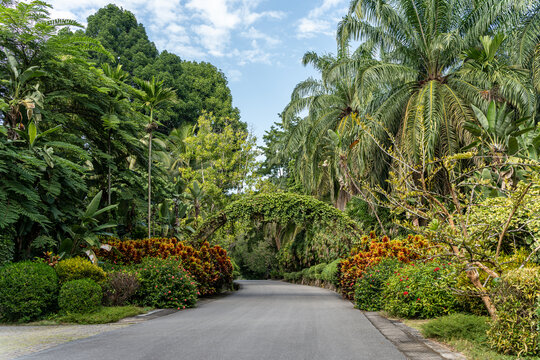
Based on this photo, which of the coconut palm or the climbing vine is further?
the coconut palm

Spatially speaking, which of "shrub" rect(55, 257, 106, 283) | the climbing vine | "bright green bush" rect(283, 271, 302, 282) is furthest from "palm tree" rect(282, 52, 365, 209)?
"shrub" rect(55, 257, 106, 283)

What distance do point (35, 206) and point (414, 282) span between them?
10000mm

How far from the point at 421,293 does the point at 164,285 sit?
7.50 meters

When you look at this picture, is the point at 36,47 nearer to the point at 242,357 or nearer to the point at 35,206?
the point at 35,206

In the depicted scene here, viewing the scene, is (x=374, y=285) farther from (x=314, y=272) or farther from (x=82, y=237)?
(x=314, y=272)

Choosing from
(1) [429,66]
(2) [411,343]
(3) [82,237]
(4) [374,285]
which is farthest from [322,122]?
(2) [411,343]

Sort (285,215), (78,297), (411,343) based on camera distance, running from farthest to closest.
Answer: (285,215) → (78,297) → (411,343)

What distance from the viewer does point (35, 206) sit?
12031 mm

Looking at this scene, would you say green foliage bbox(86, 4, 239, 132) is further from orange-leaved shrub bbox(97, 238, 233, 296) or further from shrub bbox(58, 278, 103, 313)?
shrub bbox(58, 278, 103, 313)

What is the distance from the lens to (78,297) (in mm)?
10641

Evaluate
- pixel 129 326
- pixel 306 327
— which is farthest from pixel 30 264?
pixel 306 327

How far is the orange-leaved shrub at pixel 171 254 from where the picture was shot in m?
15.3

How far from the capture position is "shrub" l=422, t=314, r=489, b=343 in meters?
Result: 7.16

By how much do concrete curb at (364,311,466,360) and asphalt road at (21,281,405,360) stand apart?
0.63 feet
